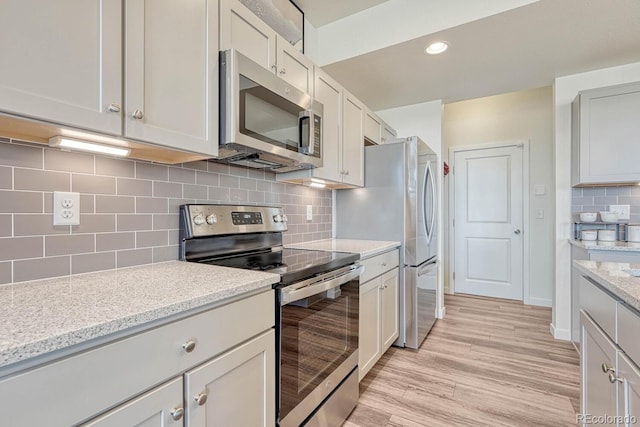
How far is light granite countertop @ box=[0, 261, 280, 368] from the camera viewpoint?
57cm

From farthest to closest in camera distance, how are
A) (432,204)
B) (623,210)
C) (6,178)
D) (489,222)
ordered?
(489,222) → (432,204) → (623,210) → (6,178)

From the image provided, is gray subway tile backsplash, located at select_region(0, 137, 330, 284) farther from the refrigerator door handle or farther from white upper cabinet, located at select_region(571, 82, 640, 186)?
white upper cabinet, located at select_region(571, 82, 640, 186)

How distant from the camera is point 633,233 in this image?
2477mm

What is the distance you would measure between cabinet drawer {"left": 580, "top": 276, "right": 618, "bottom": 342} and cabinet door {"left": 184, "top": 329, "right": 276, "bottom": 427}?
116cm

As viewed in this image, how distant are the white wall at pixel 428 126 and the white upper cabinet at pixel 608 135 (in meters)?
1.16

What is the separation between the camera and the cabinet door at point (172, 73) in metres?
1.01

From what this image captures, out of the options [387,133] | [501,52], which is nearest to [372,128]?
[387,133]

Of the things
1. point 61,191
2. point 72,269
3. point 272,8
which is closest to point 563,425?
point 72,269

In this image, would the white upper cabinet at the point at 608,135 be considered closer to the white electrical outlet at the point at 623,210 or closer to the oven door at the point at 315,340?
the white electrical outlet at the point at 623,210

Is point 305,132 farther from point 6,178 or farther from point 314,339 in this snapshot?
point 6,178

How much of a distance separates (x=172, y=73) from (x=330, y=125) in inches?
47.1

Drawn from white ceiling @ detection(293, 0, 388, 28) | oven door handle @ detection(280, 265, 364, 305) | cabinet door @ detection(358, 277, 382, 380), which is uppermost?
white ceiling @ detection(293, 0, 388, 28)

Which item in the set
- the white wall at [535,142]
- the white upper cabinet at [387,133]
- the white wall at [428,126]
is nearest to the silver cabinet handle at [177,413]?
the white upper cabinet at [387,133]

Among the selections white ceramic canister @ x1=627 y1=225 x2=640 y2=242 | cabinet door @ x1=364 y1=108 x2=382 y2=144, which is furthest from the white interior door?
cabinet door @ x1=364 y1=108 x2=382 y2=144
